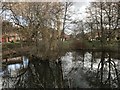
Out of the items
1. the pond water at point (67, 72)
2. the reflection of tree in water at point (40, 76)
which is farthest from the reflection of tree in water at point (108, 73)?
the reflection of tree in water at point (40, 76)

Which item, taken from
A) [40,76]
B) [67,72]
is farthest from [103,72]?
[40,76]

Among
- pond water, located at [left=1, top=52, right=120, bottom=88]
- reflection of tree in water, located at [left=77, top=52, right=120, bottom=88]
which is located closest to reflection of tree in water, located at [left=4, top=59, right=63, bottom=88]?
pond water, located at [left=1, top=52, right=120, bottom=88]

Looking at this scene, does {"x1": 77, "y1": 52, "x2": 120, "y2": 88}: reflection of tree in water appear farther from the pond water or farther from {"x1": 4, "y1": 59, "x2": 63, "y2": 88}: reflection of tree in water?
{"x1": 4, "y1": 59, "x2": 63, "y2": 88}: reflection of tree in water

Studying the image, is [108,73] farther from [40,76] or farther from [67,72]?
[40,76]

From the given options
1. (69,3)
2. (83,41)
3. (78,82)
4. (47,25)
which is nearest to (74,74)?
(78,82)

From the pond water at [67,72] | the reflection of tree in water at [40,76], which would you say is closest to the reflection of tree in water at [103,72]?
the pond water at [67,72]

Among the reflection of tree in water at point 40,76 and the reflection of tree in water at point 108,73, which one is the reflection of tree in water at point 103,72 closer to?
the reflection of tree in water at point 108,73

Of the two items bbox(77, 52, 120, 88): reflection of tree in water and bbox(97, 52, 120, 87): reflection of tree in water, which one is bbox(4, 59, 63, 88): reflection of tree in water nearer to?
bbox(77, 52, 120, 88): reflection of tree in water
